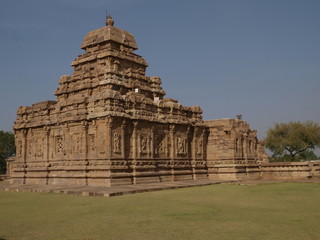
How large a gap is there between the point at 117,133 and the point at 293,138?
139ft

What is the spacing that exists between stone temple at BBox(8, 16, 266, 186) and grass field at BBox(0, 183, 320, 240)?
8566mm

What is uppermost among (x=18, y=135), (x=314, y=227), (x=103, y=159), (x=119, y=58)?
(x=119, y=58)

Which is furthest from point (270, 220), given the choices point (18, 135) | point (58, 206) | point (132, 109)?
point (18, 135)

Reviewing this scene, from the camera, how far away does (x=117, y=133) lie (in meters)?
23.0

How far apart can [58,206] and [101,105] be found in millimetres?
10567

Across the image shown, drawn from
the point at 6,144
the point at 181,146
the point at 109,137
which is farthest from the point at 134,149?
the point at 6,144

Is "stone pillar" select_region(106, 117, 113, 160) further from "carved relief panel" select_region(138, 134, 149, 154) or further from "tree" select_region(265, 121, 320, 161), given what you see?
"tree" select_region(265, 121, 320, 161)

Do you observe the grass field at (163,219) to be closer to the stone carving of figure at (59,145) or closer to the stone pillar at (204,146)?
the stone carving of figure at (59,145)

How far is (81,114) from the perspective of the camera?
24.5 metres

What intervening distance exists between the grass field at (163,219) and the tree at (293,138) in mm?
45020

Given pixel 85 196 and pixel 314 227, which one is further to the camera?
pixel 85 196

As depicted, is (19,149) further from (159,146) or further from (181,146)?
(181,146)

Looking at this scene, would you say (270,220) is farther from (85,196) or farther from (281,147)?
(281,147)

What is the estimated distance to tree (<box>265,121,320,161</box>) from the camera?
55.9 meters
